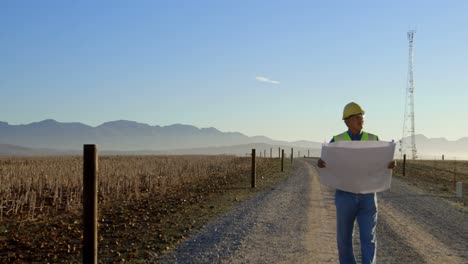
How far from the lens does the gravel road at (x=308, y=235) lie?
35.0ft

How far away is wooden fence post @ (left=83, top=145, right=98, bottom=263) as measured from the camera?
8352 mm

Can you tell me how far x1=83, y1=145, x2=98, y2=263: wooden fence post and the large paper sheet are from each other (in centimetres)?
404

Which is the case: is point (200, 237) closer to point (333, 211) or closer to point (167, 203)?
point (333, 211)

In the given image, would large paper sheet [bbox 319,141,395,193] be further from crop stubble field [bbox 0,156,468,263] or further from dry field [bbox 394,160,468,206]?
dry field [bbox 394,160,468,206]

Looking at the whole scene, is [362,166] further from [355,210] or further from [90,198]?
[90,198]

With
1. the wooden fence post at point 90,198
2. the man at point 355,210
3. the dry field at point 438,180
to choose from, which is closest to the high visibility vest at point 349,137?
the man at point 355,210

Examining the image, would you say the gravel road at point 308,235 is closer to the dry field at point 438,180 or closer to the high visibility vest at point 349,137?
the high visibility vest at point 349,137

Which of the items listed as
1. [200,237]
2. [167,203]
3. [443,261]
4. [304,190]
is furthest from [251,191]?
[443,261]

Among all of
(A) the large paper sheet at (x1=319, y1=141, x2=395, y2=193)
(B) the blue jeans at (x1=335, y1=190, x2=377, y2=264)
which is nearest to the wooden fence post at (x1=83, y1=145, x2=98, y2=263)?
(A) the large paper sheet at (x1=319, y1=141, x2=395, y2=193)

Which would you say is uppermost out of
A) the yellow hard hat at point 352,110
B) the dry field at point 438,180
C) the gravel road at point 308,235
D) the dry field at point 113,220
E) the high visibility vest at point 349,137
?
the yellow hard hat at point 352,110

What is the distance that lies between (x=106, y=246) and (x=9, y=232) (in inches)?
168

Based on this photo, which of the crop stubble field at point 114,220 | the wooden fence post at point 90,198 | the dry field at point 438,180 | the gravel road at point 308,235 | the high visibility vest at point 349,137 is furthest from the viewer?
the dry field at point 438,180

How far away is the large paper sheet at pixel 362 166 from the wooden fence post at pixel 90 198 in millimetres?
4042

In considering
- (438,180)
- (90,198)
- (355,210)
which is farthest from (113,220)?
(438,180)
